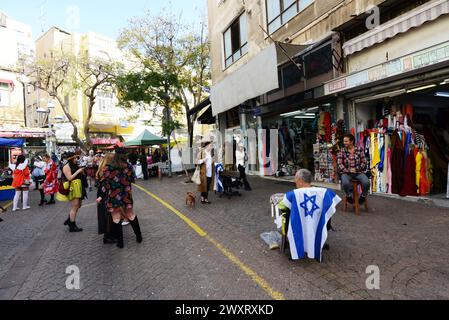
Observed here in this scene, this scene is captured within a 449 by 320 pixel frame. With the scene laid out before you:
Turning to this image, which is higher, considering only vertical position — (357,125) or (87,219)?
(357,125)

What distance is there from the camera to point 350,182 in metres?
6.29

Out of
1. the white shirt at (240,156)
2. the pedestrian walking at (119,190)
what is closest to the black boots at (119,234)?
the pedestrian walking at (119,190)

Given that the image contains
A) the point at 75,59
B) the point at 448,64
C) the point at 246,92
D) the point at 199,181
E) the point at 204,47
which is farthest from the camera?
the point at 75,59

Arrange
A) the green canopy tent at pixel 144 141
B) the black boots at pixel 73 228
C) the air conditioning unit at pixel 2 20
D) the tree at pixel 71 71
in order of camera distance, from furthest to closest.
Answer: the air conditioning unit at pixel 2 20 < the tree at pixel 71 71 < the green canopy tent at pixel 144 141 < the black boots at pixel 73 228

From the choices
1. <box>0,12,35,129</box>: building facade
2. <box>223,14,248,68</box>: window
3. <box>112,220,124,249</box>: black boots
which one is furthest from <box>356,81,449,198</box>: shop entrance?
<box>0,12,35,129</box>: building facade

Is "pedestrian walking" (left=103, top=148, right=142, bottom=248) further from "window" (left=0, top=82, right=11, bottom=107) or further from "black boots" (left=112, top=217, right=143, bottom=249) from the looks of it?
"window" (left=0, top=82, right=11, bottom=107)

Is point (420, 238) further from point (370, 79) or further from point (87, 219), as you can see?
point (87, 219)

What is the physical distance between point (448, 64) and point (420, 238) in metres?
3.78

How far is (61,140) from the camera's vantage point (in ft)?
92.4

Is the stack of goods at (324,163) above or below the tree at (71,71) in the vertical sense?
below

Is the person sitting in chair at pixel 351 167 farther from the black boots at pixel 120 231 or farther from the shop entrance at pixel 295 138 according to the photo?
the shop entrance at pixel 295 138

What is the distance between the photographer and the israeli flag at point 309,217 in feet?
11.7

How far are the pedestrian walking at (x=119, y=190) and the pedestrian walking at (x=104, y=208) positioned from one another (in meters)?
0.11
